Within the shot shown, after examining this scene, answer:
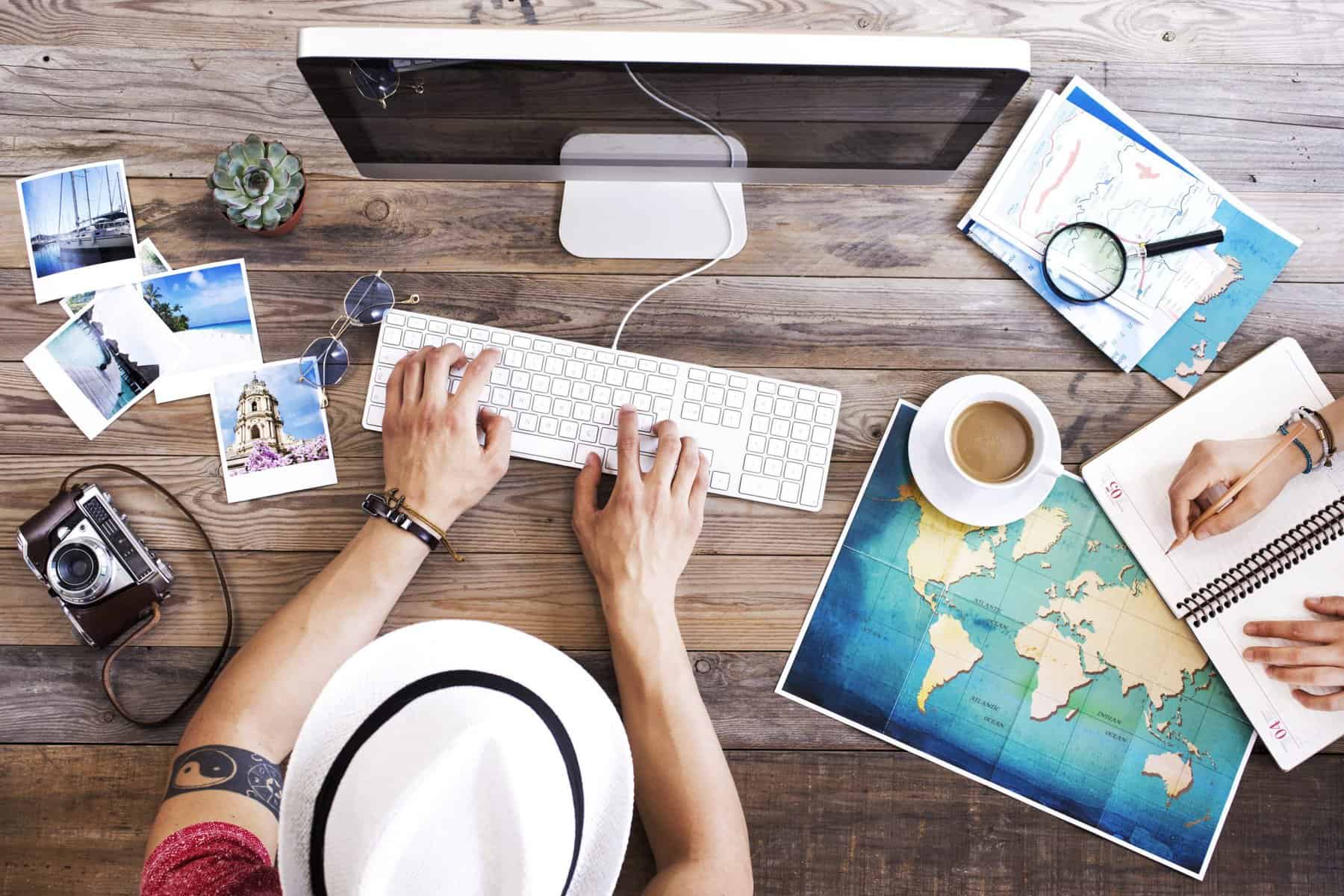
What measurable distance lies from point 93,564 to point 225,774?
0.33 metres

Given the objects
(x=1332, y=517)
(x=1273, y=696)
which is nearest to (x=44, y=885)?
(x=1273, y=696)

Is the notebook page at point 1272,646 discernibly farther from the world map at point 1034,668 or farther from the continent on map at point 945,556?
the continent on map at point 945,556

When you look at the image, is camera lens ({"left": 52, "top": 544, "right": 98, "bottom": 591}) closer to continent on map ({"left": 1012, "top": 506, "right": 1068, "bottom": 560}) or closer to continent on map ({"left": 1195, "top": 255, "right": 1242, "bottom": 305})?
continent on map ({"left": 1012, "top": 506, "right": 1068, "bottom": 560})

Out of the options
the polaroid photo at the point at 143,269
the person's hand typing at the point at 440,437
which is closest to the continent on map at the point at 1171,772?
the person's hand typing at the point at 440,437

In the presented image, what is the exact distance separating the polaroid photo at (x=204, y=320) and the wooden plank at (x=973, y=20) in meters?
0.32

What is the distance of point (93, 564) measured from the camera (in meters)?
0.96

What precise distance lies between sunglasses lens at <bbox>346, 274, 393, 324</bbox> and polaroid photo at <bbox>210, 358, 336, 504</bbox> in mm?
116

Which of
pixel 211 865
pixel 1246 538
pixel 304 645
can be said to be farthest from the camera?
pixel 1246 538

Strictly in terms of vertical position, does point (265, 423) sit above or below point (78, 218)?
below

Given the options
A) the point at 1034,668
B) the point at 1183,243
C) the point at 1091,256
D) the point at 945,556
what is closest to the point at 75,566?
the point at 945,556

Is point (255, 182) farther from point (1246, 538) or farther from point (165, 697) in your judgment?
point (1246, 538)

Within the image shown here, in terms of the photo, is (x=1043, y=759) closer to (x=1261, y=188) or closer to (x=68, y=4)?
(x=1261, y=188)

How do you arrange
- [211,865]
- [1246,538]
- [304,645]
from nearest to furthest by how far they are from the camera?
[211,865] < [304,645] < [1246,538]

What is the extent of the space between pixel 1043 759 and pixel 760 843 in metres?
0.38
